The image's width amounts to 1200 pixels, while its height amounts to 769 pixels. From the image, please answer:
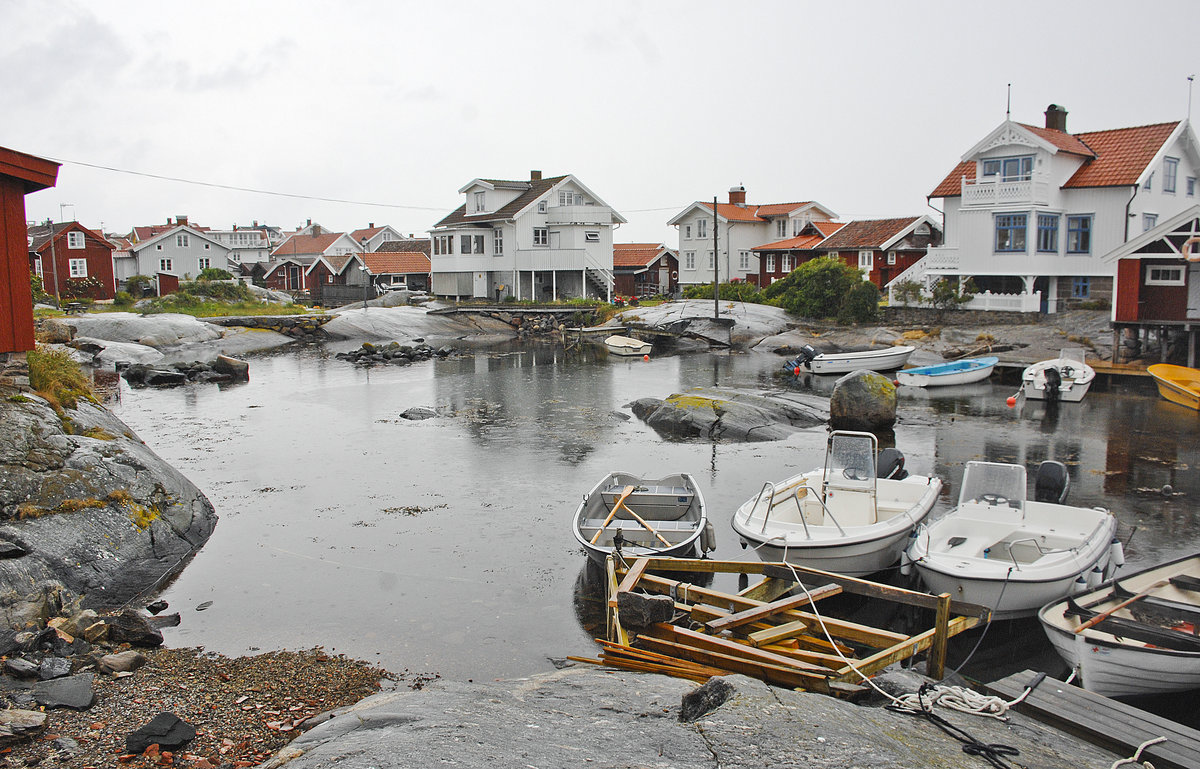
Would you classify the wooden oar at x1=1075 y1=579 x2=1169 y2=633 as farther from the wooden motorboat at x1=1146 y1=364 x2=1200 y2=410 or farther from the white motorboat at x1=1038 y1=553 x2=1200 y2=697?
the wooden motorboat at x1=1146 y1=364 x2=1200 y2=410

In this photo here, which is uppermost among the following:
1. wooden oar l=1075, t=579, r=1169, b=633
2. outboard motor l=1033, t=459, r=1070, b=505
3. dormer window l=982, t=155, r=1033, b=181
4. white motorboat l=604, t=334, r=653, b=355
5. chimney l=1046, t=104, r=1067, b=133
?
chimney l=1046, t=104, r=1067, b=133

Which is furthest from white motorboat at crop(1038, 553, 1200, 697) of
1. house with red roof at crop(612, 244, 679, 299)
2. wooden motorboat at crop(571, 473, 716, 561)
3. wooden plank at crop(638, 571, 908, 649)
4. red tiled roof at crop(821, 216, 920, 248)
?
house with red roof at crop(612, 244, 679, 299)

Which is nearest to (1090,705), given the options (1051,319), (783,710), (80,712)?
(783,710)

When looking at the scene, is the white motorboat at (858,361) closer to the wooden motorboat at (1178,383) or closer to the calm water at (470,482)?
the calm water at (470,482)

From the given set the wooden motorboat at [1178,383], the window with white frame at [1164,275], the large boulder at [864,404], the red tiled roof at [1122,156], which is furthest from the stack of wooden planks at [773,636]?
the red tiled roof at [1122,156]

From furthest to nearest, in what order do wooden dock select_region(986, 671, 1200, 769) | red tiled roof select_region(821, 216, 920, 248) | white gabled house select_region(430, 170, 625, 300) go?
white gabled house select_region(430, 170, 625, 300) → red tiled roof select_region(821, 216, 920, 248) → wooden dock select_region(986, 671, 1200, 769)

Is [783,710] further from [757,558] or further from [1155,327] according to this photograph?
[1155,327]

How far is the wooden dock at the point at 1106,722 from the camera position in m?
7.39

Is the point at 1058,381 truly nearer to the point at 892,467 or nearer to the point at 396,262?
the point at 892,467

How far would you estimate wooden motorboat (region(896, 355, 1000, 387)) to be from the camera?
3447 centimetres

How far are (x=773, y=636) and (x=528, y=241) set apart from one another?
54479 millimetres

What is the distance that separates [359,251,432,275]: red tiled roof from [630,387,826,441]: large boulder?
5046 cm

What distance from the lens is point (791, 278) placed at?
53.1 metres

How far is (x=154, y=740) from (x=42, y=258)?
68476 mm
